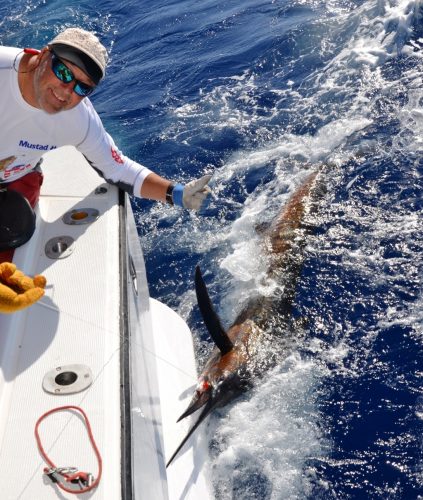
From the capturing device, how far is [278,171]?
238 inches

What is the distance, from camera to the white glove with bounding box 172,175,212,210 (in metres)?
3.58

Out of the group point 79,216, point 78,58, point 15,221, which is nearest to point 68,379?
point 15,221

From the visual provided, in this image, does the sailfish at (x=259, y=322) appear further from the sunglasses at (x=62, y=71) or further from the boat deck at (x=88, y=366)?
the sunglasses at (x=62, y=71)

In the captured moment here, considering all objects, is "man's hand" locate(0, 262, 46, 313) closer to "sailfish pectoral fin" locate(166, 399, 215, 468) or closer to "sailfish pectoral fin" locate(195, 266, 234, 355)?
"sailfish pectoral fin" locate(166, 399, 215, 468)

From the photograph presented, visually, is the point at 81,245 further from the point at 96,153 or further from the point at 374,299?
the point at 374,299

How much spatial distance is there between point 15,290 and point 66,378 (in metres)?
0.44

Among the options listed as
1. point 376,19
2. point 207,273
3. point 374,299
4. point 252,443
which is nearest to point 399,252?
point 374,299

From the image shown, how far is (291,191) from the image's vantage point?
5738mm

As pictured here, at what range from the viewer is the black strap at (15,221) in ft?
10.2

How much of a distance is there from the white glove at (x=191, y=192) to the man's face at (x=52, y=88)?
88 cm

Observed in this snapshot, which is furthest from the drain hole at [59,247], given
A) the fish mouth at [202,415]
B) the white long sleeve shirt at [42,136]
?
the fish mouth at [202,415]

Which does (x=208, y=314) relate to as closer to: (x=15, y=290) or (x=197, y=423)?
(x=197, y=423)

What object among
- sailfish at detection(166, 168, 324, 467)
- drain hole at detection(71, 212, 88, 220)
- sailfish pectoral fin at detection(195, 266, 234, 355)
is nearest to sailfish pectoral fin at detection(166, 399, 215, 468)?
sailfish at detection(166, 168, 324, 467)

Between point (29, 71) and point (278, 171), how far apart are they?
3.50 m
